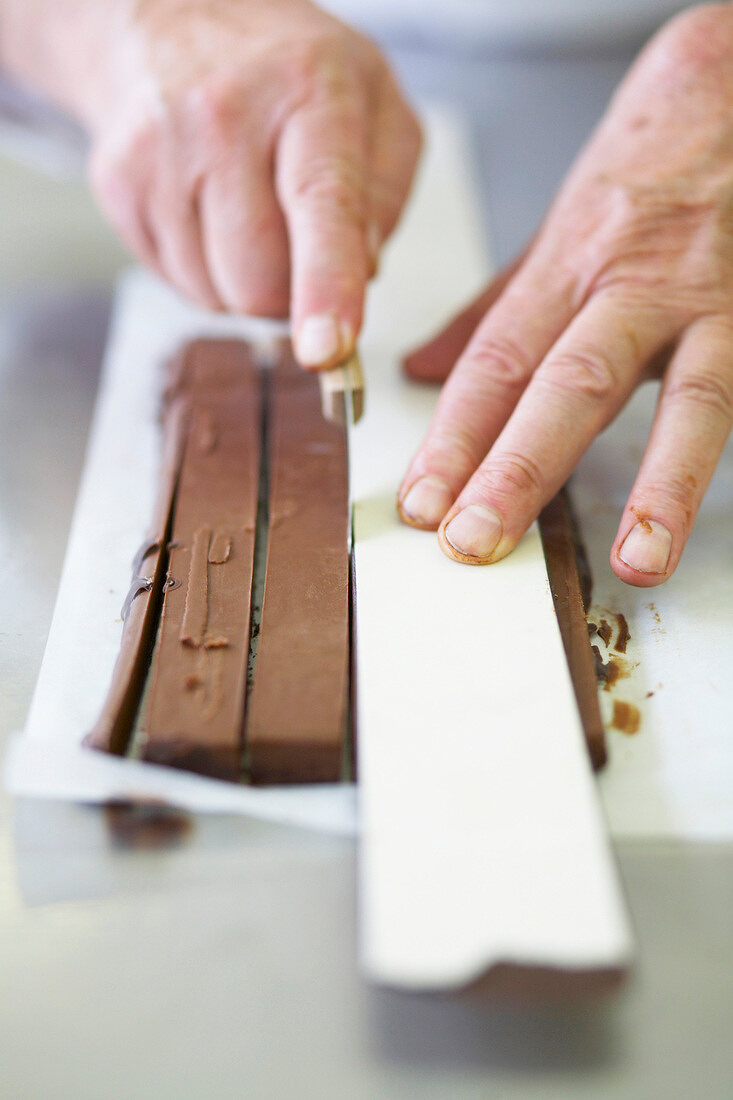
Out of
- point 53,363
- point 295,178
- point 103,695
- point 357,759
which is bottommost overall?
point 53,363

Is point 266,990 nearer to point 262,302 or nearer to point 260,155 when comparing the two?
point 262,302

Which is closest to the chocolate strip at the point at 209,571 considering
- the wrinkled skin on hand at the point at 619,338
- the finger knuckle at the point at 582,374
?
the wrinkled skin on hand at the point at 619,338

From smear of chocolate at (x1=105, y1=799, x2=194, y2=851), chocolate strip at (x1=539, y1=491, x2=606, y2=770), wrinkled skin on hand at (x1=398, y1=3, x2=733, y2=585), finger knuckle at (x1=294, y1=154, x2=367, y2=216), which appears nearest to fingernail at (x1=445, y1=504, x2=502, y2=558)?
wrinkled skin on hand at (x1=398, y1=3, x2=733, y2=585)

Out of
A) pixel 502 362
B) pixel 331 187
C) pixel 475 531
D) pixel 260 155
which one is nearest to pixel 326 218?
pixel 331 187

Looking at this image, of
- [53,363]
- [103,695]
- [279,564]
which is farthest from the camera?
[53,363]

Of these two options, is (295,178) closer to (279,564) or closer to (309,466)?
(309,466)

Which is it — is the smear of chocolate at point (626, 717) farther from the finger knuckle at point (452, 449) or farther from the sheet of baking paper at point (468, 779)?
the finger knuckle at point (452, 449)

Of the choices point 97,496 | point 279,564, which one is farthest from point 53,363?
point 279,564
